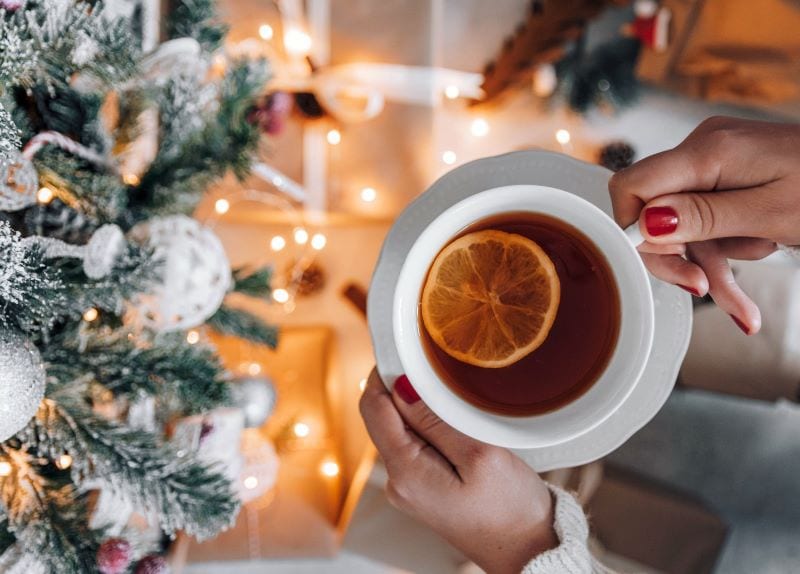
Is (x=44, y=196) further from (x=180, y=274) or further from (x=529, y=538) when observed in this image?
(x=529, y=538)

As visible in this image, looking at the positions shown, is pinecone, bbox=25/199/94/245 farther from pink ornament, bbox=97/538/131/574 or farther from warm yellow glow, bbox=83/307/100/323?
pink ornament, bbox=97/538/131/574

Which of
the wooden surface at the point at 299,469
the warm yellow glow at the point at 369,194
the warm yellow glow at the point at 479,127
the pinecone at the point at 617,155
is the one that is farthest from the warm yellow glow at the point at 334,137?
the pinecone at the point at 617,155

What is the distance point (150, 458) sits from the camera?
2.27ft

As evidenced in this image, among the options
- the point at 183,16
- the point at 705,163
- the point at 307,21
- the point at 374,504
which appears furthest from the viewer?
the point at 307,21

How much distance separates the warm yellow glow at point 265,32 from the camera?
5.15 feet

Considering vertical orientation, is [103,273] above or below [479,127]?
above

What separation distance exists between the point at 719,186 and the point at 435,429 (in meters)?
0.48

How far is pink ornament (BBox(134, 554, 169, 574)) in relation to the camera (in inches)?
30.1

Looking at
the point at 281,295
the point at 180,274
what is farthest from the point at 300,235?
the point at 180,274

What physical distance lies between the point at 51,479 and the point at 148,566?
0.18m

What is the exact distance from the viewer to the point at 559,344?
81 cm

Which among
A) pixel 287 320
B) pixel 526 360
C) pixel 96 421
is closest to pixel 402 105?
pixel 287 320

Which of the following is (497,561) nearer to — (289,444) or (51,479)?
(51,479)

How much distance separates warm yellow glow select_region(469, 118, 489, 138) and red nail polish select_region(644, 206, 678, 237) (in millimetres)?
1074
